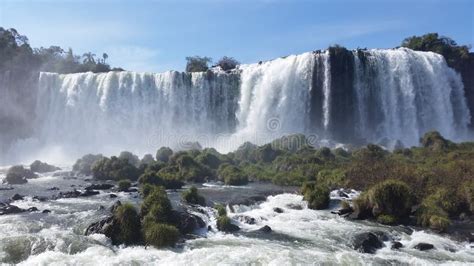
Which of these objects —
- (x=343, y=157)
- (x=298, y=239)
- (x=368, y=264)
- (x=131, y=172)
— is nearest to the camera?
(x=368, y=264)

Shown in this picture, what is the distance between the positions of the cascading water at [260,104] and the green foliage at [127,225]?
37326 millimetres

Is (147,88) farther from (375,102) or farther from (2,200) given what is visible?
(2,200)

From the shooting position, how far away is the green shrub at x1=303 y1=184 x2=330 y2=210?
2453 cm

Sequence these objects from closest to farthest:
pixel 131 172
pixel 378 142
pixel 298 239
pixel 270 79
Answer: pixel 298 239 < pixel 131 172 < pixel 378 142 < pixel 270 79

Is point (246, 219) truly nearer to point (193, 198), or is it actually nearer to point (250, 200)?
point (193, 198)

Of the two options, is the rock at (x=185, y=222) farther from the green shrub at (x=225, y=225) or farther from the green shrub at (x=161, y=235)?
the green shrub at (x=161, y=235)

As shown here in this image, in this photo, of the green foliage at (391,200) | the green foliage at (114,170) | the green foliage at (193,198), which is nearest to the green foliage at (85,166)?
the green foliage at (114,170)

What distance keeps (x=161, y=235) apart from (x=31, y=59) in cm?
6596

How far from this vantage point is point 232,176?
35.2 m

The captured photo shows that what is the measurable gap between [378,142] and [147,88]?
96.7 feet

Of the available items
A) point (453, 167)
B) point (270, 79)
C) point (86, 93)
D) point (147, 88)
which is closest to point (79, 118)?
point (86, 93)

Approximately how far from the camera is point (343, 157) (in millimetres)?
41094

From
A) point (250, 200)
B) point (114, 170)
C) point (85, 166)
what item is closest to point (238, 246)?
point (250, 200)

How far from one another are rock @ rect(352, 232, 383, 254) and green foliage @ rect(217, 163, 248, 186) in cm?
1696
